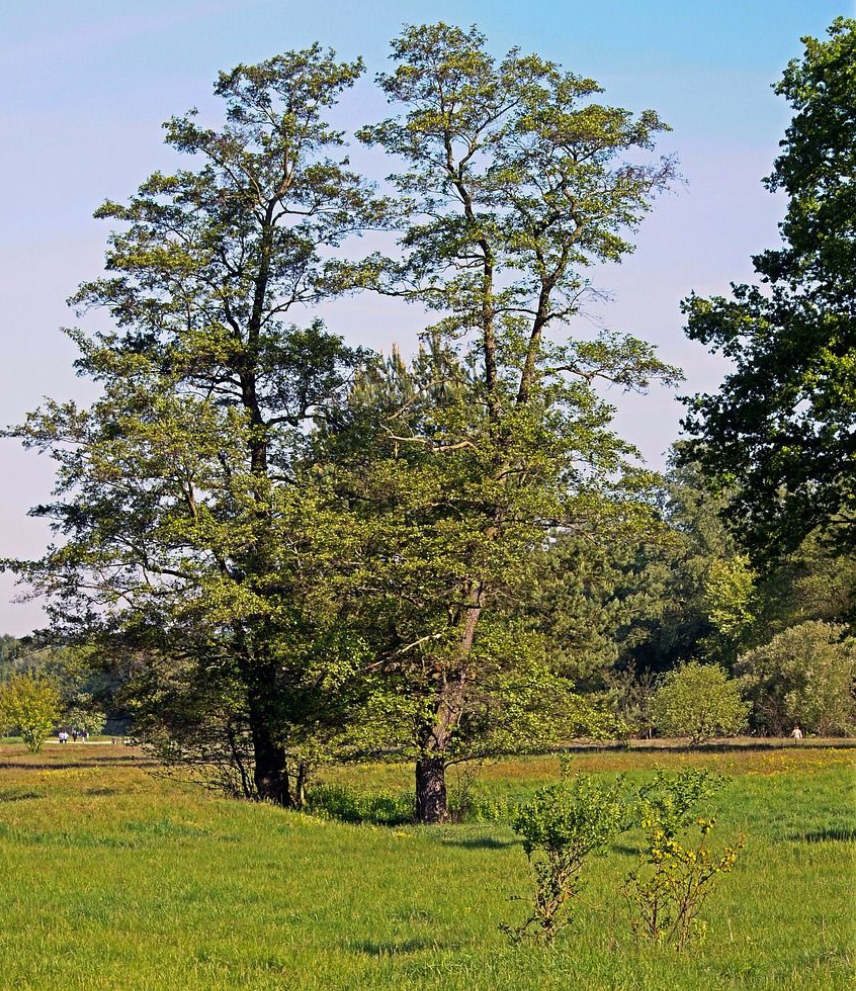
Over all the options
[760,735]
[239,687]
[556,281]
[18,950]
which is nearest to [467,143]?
[556,281]

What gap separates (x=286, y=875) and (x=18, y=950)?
19.8ft

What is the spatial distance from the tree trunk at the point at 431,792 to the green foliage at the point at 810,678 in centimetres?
3502

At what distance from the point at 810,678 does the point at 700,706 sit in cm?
676

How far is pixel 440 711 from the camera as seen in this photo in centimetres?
2683

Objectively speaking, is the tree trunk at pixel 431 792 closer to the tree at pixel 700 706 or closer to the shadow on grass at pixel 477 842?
Answer: the shadow on grass at pixel 477 842

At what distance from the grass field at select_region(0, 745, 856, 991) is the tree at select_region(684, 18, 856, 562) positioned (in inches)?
242

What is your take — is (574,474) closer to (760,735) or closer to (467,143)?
(467,143)

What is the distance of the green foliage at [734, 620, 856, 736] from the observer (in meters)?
58.9

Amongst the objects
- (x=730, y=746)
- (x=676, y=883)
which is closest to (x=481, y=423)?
(x=676, y=883)

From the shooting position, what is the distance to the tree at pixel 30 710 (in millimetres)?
73875

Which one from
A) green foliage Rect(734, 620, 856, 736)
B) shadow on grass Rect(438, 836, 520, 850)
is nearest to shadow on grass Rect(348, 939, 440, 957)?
shadow on grass Rect(438, 836, 520, 850)

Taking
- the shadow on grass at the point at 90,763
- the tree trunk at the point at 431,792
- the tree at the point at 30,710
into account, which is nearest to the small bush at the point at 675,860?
the tree trunk at the point at 431,792

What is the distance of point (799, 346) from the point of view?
68.3ft

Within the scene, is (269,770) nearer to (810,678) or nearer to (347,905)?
A: (347,905)
